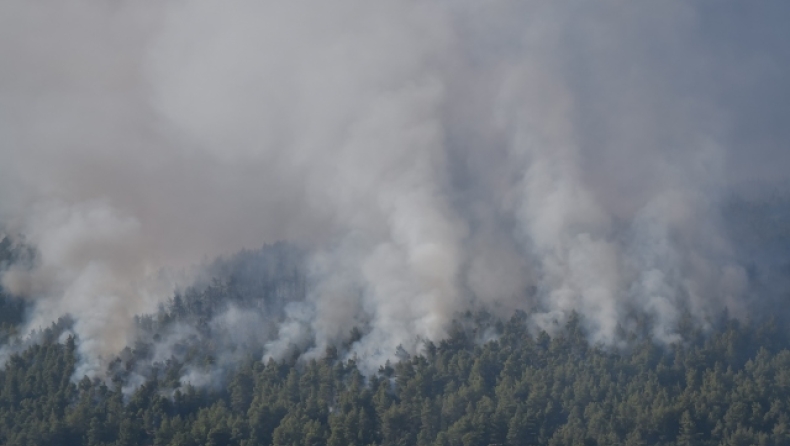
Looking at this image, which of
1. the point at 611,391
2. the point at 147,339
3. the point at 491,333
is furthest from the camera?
the point at 147,339

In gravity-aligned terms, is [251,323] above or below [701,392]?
above

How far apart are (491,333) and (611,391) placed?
624 inches

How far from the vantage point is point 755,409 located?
78.2 meters

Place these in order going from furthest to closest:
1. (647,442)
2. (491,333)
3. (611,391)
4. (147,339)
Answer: (147,339)
(491,333)
(611,391)
(647,442)

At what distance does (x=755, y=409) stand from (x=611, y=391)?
1013 centimetres

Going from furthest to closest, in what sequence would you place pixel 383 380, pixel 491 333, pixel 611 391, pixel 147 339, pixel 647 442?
pixel 147 339, pixel 491 333, pixel 383 380, pixel 611 391, pixel 647 442

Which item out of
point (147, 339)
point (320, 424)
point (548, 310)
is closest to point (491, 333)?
point (548, 310)

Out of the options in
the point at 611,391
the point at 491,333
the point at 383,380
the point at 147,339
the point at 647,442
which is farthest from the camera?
the point at 147,339

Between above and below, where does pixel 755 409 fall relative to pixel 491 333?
below

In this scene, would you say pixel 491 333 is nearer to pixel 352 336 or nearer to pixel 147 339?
pixel 352 336

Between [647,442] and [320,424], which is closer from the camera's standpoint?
[647,442]

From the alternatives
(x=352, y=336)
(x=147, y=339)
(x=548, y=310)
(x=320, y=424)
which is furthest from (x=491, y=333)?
(x=147, y=339)

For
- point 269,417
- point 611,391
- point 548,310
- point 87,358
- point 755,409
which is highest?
point 87,358

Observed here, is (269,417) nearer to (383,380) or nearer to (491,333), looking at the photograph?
(383,380)
